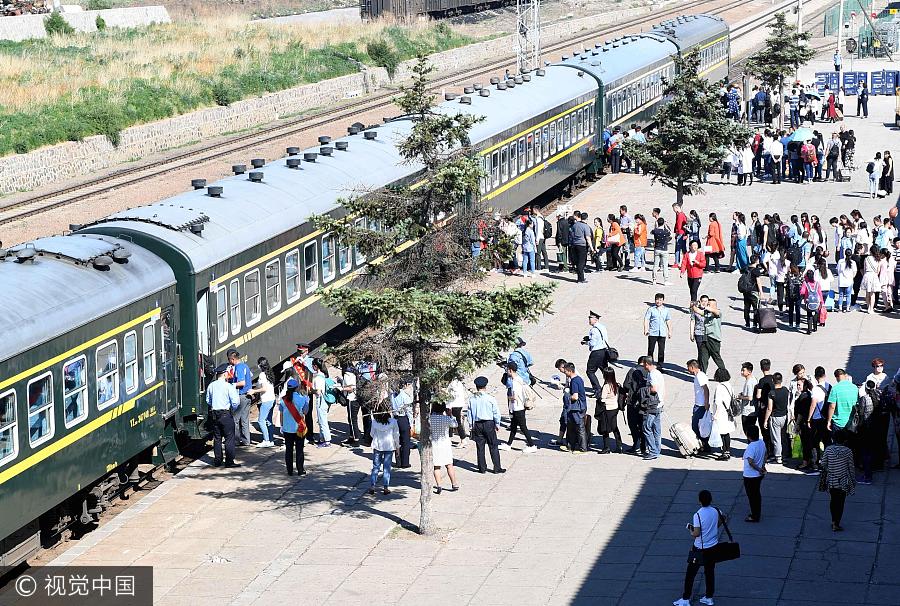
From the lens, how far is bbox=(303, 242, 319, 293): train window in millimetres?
23672

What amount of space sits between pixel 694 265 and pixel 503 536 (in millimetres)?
12210

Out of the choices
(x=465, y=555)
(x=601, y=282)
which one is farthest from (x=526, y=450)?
(x=601, y=282)

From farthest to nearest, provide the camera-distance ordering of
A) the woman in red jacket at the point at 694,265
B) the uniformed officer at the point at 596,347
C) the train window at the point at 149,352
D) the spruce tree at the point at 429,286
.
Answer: the woman in red jacket at the point at 694,265, the uniformed officer at the point at 596,347, the train window at the point at 149,352, the spruce tree at the point at 429,286

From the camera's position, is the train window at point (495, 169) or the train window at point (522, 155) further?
the train window at point (522, 155)

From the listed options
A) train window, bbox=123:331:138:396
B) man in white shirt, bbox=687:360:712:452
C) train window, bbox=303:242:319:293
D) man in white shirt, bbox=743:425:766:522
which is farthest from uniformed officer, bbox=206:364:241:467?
man in white shirt, bbox=743:425:766:522

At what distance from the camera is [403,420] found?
20.1 m

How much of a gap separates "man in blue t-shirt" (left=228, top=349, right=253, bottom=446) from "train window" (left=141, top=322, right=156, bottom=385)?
1748 millimetres

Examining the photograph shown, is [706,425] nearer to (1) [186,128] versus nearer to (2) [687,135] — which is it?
(2) [687,135]

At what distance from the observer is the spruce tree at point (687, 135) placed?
33.5 m

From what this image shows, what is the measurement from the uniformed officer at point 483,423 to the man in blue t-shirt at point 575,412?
1134 mm

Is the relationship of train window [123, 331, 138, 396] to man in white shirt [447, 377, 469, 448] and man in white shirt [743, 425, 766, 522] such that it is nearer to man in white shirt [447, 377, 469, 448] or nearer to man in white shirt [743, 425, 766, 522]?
man in white shirt [447, 377, 469, 448]

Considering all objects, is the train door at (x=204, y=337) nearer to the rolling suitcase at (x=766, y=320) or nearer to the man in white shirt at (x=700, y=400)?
the man in white shirt at (x=700, y=400)

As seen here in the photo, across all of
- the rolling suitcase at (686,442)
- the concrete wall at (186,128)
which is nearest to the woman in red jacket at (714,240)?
the rolling suitcase at (686,442)

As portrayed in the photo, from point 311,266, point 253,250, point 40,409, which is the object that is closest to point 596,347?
point 311,266
